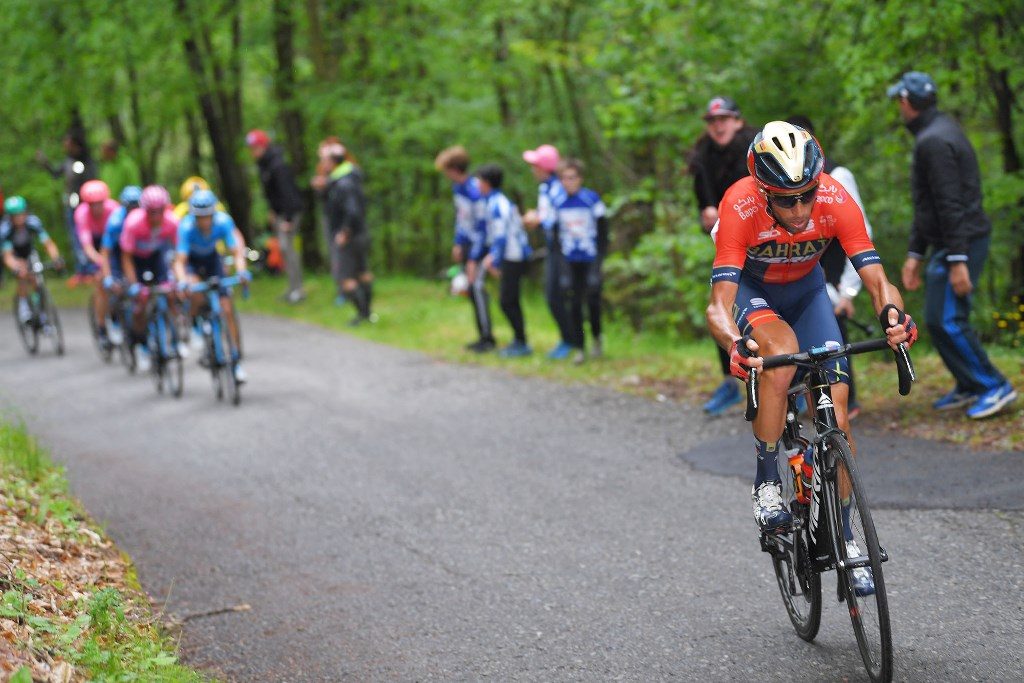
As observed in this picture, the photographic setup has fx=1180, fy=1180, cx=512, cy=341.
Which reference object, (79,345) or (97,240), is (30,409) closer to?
(97,240)

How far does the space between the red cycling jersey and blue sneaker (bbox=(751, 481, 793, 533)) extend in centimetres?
90

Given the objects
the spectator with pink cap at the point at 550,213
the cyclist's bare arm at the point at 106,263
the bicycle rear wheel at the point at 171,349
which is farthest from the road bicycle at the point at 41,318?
the spectator with pink cap at the point at 550,213

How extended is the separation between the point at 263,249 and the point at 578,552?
21880mm

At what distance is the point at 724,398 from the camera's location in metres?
9.90

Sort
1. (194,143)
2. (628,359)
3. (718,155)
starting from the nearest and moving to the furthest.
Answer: (718,155)
(628,359)
(194,143)

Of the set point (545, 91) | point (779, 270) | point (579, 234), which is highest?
point (545, 91)

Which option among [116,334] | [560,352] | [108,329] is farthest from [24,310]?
[560,352]

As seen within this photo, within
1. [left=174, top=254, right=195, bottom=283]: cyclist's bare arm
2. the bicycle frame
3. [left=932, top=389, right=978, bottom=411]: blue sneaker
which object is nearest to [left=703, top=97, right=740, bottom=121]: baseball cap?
[left=932, top=389, right=978, bottom=411]: blue sneaker

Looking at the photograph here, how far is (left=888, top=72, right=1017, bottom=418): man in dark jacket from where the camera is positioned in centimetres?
805

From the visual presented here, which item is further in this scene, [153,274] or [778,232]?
[153,274]

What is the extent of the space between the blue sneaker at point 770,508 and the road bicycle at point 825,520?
0.05 m

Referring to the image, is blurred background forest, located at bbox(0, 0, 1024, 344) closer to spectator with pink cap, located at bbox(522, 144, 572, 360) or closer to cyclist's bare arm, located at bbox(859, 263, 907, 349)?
spectator with pink cap, located at bbox(522, 144, 572, 360)

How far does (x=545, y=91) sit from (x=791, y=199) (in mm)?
18229

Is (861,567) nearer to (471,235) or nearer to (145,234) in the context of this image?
(471,235)
